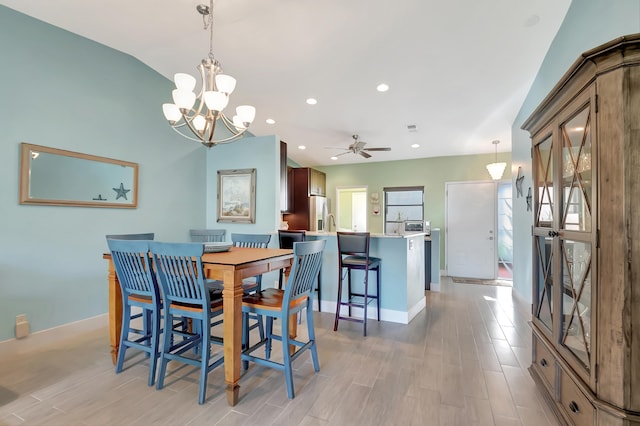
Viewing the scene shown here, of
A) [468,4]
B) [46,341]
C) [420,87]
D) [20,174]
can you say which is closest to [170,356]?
[46,341]

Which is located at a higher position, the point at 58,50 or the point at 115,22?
the point at 115,22

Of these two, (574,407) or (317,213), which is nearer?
(574,407)

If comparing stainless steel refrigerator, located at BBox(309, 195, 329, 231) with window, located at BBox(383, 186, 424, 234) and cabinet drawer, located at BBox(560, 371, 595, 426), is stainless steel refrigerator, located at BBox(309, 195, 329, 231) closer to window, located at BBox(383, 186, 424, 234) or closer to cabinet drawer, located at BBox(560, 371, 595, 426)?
window, located at BBox(383, 186, 424, 234)

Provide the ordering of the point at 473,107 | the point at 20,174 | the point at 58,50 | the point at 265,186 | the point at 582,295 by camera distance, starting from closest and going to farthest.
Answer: the point at 582,295 < the point at 20,174 < the point at 58,50 < the point at 473,107 < the point at 265,186

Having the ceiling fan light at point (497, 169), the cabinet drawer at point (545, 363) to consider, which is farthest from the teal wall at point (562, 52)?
the cabinet drawer at point (545, 363)

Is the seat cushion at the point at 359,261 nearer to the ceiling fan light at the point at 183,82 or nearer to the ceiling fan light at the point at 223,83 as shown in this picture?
the ceiling fan light at the point at 223,83

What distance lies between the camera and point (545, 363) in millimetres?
1962

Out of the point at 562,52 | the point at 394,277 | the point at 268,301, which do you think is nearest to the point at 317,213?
the point at 394,277

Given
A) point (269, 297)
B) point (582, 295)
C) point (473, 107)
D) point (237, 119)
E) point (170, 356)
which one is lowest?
point (170, 356)

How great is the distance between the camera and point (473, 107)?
431 cm

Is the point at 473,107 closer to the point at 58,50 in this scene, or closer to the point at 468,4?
the point at 468,4

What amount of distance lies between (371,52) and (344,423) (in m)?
3.38

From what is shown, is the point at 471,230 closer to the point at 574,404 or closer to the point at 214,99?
the point at 574,404

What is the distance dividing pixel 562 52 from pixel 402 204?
4.51m
